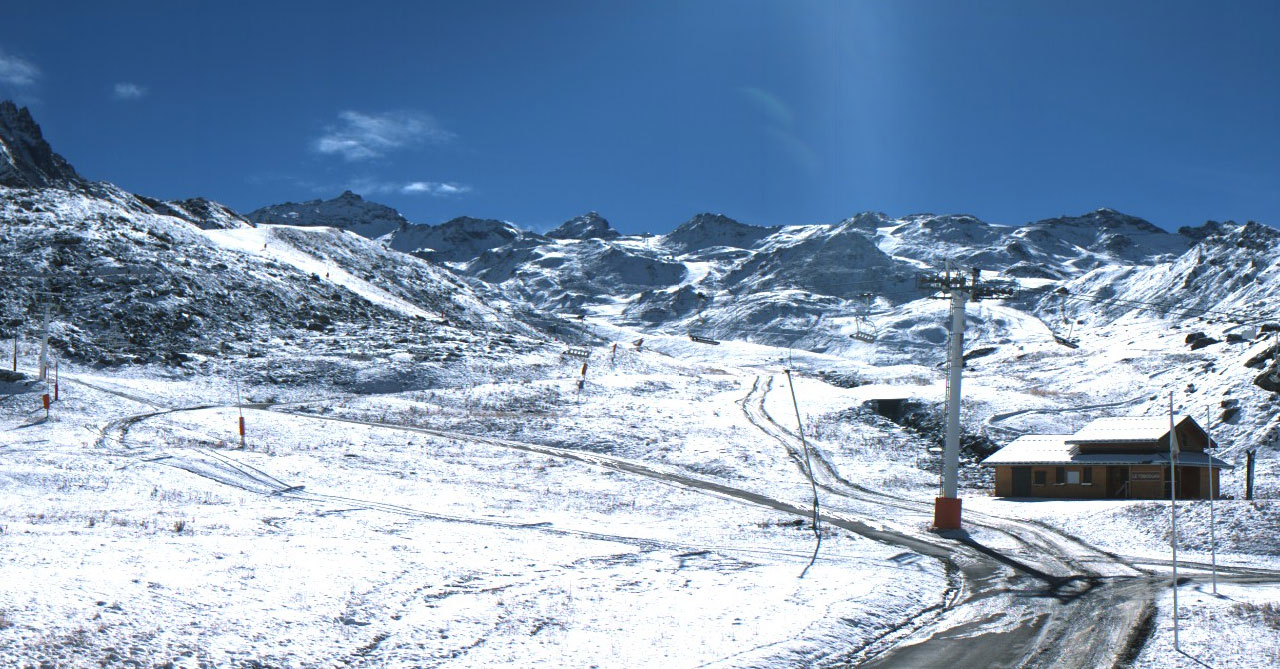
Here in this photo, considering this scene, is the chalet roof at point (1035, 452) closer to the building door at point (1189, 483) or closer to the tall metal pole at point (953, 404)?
the building door at point (1189, 483)

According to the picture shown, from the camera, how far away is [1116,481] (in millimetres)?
51188

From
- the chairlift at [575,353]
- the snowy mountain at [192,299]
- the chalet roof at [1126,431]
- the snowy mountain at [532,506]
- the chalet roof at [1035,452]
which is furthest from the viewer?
the chairlift at [575,353]

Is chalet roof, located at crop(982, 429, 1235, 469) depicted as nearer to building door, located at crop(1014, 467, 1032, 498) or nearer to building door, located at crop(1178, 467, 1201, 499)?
building door, located at crop(1014, 467, 1032, 498)

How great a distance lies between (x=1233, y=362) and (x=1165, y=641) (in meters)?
65.4

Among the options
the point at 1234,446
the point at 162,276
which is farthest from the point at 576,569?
the point at 162,276

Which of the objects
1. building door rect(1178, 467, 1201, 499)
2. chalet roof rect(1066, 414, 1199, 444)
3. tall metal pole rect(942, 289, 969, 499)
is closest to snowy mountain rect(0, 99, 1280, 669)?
building door rect(1178, 467, 1201, 499)

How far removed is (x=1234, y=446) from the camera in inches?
2301

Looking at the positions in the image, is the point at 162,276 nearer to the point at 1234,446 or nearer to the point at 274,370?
the point at 274,370

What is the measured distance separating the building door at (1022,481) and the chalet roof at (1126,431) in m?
3.58

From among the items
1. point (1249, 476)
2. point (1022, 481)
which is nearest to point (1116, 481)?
point (1022, 481)

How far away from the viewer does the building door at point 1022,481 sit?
51.8m

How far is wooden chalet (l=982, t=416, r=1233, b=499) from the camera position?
50375 millimetres

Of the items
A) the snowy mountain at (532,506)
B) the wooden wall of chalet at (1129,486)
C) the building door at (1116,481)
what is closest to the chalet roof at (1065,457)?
the wooden wall of chalet at (1129,486)

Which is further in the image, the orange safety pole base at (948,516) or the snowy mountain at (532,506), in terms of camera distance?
the orange safety pole base at (948,516)
